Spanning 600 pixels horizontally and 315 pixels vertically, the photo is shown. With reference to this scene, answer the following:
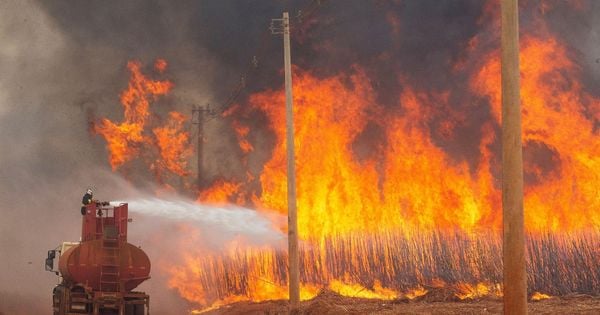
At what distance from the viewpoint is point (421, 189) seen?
3250 cm

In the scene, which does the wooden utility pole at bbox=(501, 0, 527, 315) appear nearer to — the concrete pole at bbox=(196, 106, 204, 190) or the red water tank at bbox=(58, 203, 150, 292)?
the red water tank at bbox=(58, 203, 150, 292)

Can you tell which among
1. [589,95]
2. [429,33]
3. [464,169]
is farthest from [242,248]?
[589,95]

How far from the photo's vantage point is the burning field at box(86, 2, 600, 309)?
30.2m

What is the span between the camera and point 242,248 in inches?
1375

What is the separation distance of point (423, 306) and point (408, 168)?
31.9ft

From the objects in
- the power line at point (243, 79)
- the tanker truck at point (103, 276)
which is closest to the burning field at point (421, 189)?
the power line at point (243, 79)

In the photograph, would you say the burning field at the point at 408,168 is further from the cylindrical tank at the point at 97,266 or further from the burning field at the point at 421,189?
the cylindrical tank at the point at 97,266

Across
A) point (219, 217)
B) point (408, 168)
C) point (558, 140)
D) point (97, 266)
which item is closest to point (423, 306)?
point (408, 168)

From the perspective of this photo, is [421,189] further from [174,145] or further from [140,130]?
[174,145]

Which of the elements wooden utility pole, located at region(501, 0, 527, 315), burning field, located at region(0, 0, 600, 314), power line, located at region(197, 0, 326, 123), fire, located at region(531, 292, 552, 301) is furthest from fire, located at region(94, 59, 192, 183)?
wooden utility pole, located at region(501, 0, 527, 315)

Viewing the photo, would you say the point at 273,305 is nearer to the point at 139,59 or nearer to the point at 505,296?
the point at 505,296

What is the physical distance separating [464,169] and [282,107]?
9.41 meters

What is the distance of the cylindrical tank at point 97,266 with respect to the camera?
25.6 m

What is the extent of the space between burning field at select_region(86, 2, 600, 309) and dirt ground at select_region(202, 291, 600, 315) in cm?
209
